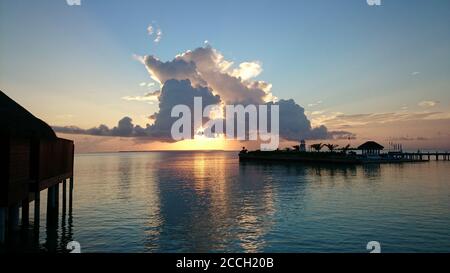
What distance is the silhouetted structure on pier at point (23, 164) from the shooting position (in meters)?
19.5

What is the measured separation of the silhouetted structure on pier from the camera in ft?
64.1

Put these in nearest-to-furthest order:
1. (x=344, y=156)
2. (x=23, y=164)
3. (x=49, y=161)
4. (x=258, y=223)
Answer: (x=23, y=164) → (x=49, y=161) → (x=258, y=223) → (x=344, y=156)

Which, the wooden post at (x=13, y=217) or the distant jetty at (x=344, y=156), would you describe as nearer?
the wooden post at (x=13, y=217)

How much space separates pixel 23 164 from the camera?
2197 cm

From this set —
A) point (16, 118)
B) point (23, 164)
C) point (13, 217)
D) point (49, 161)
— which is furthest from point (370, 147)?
point (23, 164)

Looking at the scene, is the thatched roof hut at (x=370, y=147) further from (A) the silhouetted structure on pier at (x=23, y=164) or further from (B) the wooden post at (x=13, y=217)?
(B) the wooden post at (x=13, y=217)

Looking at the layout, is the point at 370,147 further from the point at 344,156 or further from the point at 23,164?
the point at 23,164

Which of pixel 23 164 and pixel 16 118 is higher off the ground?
pixel 16 118

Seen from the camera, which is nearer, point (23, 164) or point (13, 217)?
point (23, 164)

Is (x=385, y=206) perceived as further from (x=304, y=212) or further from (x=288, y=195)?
(x=288, y=195)

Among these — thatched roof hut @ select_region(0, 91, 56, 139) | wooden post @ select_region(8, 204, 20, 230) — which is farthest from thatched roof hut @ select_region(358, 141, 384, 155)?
wooden post @ select_region(8, 204, 20, 230)

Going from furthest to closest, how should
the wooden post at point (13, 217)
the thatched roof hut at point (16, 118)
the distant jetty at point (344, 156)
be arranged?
1. the distant jetty at point (344, 156)
2. the thatched roof hut at point (16, 118)
3. the wooden post at point (13, 217)

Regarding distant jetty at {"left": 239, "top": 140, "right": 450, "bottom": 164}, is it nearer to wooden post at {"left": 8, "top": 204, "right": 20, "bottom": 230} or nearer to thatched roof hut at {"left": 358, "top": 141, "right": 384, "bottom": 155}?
thatched roof hut at {"left": 358, "top": 141, "right": 384, "bottom": 155}

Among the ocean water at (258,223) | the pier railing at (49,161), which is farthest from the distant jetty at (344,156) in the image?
the pier railing at (49,161)
